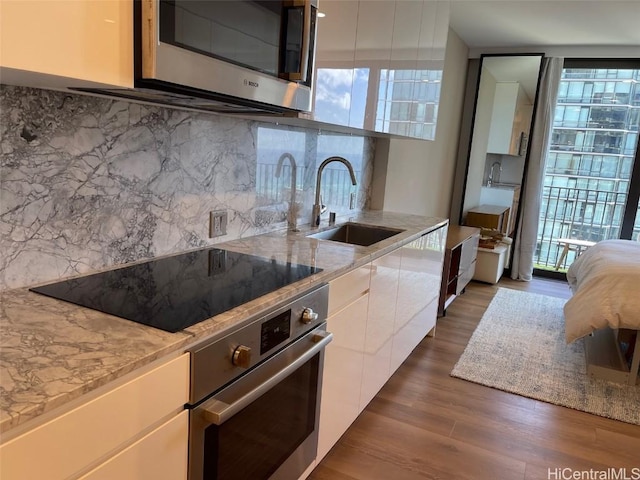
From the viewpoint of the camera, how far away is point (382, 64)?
2410 mm

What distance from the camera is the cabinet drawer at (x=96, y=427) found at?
0.75 m

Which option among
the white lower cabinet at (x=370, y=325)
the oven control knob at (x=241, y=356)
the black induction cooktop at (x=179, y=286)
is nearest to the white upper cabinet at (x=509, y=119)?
the white lower cabinet at (x=370, y=325)

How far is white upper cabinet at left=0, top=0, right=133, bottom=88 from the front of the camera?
83cm

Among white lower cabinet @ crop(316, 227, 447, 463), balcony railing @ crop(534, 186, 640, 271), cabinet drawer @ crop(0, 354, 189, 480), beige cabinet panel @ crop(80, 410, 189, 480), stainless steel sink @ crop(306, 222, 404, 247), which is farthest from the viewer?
balcony railing @ crop(534, 186, 640, 271)

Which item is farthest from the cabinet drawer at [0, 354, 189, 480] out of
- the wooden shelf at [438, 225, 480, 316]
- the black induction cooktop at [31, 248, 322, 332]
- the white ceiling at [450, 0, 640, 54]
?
the white ceiling at [450, 0, 640, 54]

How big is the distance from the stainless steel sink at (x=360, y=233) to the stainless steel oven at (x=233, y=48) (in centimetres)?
126

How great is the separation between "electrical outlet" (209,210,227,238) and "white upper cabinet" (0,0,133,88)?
0.93 m

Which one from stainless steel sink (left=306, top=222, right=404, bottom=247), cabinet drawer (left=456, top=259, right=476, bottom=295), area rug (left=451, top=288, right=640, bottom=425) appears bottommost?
area rug (left=451, top=288, right=640, bottom=425)

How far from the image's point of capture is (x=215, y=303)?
4.16 feet

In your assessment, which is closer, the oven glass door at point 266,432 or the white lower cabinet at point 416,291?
the oven glass door at point 266,432

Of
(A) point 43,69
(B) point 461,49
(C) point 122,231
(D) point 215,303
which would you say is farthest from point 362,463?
(B) point 461,49

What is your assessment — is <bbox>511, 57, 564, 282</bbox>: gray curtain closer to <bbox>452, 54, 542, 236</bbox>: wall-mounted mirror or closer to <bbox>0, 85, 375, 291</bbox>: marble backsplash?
<bbox>452, 54, 542, 236</bbox>: wall-mounted mirror

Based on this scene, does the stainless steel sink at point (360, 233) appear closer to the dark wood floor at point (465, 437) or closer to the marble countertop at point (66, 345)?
the dark wood floor at point (465, 437)

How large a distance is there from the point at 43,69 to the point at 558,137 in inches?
219
